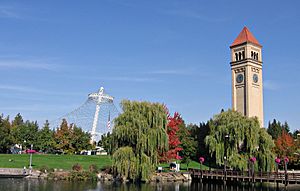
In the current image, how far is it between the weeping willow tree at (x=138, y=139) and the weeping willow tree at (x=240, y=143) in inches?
371

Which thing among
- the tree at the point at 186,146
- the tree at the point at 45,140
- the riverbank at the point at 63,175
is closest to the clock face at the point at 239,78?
the tree at the point at 186,146

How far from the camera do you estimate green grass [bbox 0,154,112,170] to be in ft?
177

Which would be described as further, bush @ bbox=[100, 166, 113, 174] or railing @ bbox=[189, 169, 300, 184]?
bush @ bbox=[100, 166, 113, 174]

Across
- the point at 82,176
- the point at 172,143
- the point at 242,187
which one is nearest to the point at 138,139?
the point at 82,176

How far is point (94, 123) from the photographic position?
350 feet

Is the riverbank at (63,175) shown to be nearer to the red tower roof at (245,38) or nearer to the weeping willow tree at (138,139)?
the weeping willow tree at (138,139)

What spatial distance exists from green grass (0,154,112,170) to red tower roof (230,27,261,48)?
43.3 m

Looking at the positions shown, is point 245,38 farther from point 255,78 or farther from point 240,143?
point 240,143

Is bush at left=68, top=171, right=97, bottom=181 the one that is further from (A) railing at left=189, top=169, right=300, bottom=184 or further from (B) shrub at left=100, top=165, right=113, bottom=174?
(A) railing at left=189, top=169, right=300, bottom=184

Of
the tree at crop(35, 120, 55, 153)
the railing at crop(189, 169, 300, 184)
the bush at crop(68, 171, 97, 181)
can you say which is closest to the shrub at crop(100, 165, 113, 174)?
the bush at crop(68, 171, 97, 181)

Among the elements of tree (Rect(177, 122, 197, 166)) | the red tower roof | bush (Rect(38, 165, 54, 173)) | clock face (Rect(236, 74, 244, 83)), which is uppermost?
the red tower roof

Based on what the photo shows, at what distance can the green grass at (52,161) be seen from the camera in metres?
53.8

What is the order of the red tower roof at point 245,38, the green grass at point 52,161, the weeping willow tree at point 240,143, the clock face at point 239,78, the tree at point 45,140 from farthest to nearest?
the red tower roof at point 245,38
the clock face at point 239,78
the tree at point 45,140
the green grass at point 52,161
the weeping willow tree at point 240,143

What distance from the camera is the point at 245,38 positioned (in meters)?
90.5
